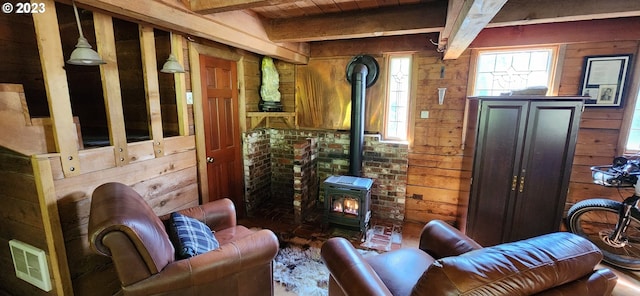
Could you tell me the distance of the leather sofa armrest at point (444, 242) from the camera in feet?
5.29

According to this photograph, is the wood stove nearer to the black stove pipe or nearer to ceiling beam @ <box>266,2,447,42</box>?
the black stove pipe

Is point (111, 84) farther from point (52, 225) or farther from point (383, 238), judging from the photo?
point (383, 238)

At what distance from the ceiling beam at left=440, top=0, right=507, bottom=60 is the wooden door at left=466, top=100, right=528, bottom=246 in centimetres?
72

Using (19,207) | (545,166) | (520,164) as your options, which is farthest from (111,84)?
(545,166)

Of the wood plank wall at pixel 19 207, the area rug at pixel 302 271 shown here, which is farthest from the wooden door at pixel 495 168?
the wood plank wall at pixel 19 207

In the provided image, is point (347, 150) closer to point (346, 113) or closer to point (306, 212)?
point (346, 113)

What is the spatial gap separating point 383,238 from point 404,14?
91.1 inches

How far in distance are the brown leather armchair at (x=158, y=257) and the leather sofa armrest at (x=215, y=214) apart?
1.50ft

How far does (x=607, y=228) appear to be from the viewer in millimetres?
2775

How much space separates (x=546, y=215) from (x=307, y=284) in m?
2.27

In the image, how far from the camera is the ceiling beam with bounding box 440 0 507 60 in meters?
1.33

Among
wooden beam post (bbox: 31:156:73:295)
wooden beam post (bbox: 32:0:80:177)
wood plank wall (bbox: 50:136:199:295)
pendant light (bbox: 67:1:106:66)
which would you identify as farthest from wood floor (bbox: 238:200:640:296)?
pendant light (bbox: 67:1:106:66)

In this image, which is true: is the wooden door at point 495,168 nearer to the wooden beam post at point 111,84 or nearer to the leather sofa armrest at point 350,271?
the leather sofa armrest at point 350,271

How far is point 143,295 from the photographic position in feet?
4.37
